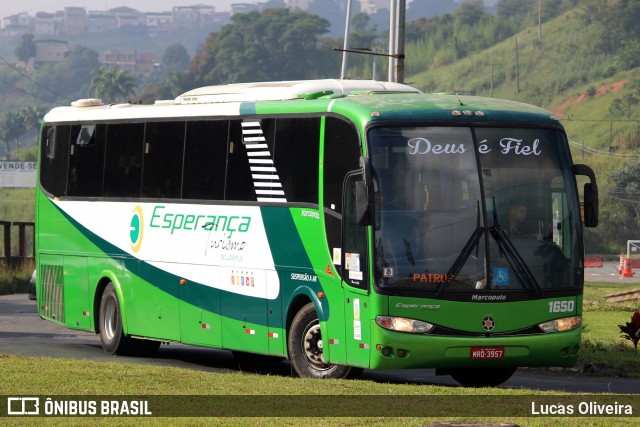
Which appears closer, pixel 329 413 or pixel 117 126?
pixel 329 413

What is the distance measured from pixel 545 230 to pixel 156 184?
6482mm

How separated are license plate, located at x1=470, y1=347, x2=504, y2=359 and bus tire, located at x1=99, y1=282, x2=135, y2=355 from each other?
7152 mm

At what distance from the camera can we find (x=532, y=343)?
16.2 meters

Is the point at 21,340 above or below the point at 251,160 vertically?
below

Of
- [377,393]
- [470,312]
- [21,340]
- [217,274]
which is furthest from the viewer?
[21,340]

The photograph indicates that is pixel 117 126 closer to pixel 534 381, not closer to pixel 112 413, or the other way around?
pixel 534 381

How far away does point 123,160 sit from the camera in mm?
21562

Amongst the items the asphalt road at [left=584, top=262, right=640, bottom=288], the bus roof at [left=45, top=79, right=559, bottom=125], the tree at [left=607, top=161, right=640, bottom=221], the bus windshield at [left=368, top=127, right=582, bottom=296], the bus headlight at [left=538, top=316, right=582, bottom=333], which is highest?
the bus roof at [left=45, top=79, right=559, bottom=125]

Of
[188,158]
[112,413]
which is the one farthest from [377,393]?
[188,158]

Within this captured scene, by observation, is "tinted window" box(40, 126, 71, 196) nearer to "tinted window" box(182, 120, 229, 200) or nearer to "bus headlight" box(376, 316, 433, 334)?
"tinted window" box(182, 120, 229, 200)

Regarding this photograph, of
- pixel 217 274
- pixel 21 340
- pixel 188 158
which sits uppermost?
pixel 188 158

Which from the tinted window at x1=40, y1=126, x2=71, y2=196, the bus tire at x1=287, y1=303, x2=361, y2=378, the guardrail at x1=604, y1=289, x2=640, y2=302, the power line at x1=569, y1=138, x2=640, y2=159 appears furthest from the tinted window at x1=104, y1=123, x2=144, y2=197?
the power line at x1=569, y1=138, x2=640, y2=159

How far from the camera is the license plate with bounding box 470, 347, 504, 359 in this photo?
16.0 metres

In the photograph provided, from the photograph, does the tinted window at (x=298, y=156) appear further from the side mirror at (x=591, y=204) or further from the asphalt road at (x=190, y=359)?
the side mirror at (x=591, y=204)
